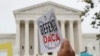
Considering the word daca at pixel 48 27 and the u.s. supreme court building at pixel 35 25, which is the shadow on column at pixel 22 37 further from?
the word daca at pixel 48 27

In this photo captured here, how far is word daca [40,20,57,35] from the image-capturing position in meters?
7.63

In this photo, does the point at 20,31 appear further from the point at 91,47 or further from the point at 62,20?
the point at 91,47

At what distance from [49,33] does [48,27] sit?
18 centimetres

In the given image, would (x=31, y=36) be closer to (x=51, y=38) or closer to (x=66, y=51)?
(x=51, y=38)

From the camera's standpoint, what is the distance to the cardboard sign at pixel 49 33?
7.54 metres

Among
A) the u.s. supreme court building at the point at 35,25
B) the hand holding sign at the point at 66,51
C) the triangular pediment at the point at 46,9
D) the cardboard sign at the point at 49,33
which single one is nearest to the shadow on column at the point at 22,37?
the u.s. supreme court building at the point at 35,25

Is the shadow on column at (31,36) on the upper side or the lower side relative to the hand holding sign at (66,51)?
lower

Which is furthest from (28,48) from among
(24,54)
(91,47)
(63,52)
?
(63,52)

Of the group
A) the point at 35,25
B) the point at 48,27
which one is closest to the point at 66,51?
the point at 48,27

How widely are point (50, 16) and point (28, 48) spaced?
175 feet

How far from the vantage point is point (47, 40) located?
837 cm

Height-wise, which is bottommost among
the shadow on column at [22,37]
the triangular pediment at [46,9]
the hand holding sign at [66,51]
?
the shadow on column at [22,37]

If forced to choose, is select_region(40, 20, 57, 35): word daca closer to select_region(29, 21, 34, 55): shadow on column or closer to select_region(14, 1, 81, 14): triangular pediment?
select_region(14, 1, 81, 14): triangular pediment

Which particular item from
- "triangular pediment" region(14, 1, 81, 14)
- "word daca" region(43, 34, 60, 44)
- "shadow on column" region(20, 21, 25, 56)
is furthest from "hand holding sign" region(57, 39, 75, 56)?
"shadow on column" region(20, 21, 25, 56)
